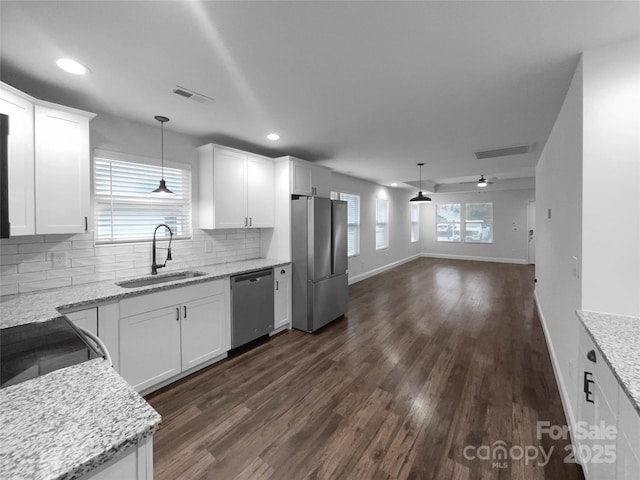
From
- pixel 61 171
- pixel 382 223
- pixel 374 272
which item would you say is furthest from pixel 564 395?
pixel 382 223

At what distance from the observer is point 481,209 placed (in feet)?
32.2

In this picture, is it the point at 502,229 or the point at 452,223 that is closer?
the point at 502,229

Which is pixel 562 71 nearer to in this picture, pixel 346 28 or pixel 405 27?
pixel 405 27

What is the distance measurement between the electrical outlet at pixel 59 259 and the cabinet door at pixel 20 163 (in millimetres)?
451

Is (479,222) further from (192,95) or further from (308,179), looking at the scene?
(192,95)

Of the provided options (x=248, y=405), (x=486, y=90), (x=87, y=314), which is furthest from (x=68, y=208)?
(x=486, y=90)

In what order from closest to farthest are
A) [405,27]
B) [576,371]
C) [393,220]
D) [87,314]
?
[405,27] → [576,371] → [87,314] → [393,220]

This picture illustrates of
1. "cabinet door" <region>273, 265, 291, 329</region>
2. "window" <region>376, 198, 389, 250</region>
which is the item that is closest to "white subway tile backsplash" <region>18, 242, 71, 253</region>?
"cabinet door" <region>273, 265, 291, 329</region>

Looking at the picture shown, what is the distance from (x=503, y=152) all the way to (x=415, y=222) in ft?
21.7

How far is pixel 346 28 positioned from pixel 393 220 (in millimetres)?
7527

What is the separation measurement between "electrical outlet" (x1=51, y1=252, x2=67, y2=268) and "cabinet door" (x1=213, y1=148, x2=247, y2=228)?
138cm

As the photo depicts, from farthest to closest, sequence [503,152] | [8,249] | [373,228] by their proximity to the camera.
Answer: [373,228], [503,152], [8,249]

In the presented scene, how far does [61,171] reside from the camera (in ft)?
7.16

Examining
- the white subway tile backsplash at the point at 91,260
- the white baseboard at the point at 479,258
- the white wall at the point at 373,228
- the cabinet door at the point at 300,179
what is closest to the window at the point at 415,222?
the white wall at the point at 373,228
